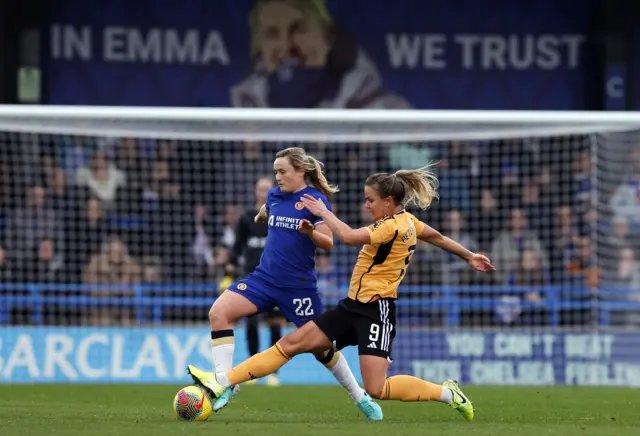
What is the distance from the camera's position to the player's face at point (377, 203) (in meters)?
9.15

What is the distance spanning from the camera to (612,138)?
17391 mm

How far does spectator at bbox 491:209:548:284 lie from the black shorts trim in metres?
8.51

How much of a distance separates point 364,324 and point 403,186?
95 centimetres

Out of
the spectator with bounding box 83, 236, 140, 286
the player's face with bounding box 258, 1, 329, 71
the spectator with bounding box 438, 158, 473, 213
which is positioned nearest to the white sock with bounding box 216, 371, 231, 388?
the spectator with bounding box 83, 236, 140, 286

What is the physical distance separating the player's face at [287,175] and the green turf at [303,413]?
1.60 meters

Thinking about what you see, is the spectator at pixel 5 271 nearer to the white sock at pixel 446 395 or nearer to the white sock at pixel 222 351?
the white sock at pixel 222 351

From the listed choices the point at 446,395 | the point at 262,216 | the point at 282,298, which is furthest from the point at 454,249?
the point at 262,216

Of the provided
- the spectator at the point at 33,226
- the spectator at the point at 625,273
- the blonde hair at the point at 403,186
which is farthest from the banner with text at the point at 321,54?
the blonde hair at the point at 403,186

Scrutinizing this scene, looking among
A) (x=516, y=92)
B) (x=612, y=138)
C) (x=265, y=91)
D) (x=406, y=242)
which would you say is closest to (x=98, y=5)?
(x=265, y=91)

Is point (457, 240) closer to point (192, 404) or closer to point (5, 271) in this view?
point (5, 271)

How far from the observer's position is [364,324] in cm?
916

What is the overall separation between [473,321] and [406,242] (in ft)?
27.9

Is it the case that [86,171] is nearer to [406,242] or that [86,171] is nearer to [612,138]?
[612,138]

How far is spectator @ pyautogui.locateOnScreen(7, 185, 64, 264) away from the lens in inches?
677
